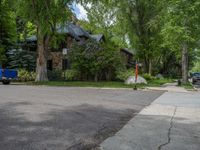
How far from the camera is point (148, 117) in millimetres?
10070

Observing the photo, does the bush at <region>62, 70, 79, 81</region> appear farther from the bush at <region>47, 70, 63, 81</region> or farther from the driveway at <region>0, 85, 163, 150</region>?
the driveway at <region>0, 85, 163, 150</region>

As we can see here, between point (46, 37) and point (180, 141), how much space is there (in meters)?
25.1

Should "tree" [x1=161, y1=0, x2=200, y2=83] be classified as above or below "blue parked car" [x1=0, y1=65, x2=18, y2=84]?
above

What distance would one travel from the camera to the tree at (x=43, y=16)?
2884cm

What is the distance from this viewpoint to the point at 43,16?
94.7 feet

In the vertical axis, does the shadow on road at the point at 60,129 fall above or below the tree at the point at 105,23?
below

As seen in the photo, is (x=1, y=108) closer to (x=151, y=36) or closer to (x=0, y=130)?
(x=0, y=130)

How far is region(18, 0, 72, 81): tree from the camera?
28.8 m

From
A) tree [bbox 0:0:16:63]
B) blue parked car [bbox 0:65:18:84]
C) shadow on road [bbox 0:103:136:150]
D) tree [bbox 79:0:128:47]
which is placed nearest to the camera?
shadow on road [bbox 0:103:136:150]

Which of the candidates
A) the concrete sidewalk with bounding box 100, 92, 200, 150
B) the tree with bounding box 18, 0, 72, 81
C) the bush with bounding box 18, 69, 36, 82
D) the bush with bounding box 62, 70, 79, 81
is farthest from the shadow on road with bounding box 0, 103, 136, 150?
the bush with bounding box 62, 70, 79, 81

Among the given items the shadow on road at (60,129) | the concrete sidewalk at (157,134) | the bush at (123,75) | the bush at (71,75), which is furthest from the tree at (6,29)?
the concrete sidewalk at (157,134)

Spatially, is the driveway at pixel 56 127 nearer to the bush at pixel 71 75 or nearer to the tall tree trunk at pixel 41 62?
the tall tree trunk at pixel 41 62

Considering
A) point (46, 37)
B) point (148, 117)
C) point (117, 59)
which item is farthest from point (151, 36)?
point (148, 117)

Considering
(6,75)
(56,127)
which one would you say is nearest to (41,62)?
(6,75)
